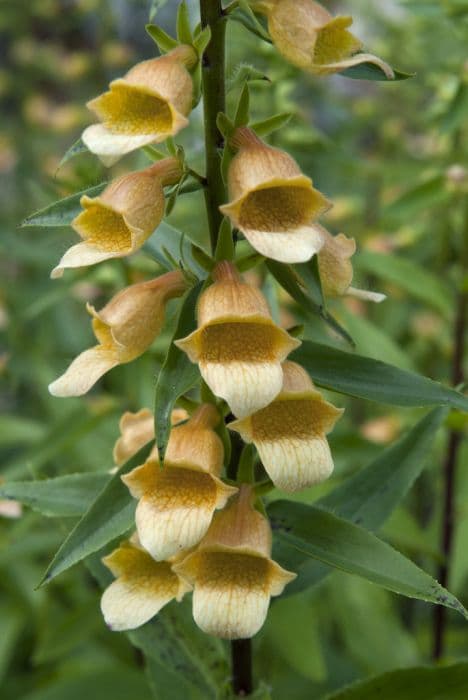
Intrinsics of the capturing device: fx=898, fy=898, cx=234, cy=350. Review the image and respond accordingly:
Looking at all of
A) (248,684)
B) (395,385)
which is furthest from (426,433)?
(248,684)

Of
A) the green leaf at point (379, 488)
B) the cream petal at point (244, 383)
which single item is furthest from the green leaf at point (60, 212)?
the green leaf at point (379, 488)

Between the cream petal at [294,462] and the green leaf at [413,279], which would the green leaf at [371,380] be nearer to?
the cream petal at [294,462]

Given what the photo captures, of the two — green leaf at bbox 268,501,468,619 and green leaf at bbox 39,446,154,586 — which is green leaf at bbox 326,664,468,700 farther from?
green leaf at bbox 39,446,154,586

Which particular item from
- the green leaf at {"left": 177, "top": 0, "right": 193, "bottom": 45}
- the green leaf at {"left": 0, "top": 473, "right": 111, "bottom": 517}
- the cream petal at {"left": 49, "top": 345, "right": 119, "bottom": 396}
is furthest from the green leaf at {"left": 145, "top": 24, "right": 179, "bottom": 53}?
the green leaf at {"left": 0, "top": 473, "right": 111, "bottom": 517}

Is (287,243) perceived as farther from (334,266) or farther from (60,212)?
(60,212)

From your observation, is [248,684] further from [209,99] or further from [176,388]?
[209,99]

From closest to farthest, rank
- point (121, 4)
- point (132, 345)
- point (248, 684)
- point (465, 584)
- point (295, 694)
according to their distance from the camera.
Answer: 1. point (132, 345)
2. point (248, 684)
3. point (295, 694)
4. point (465, 584)
5. point (121, 4)
